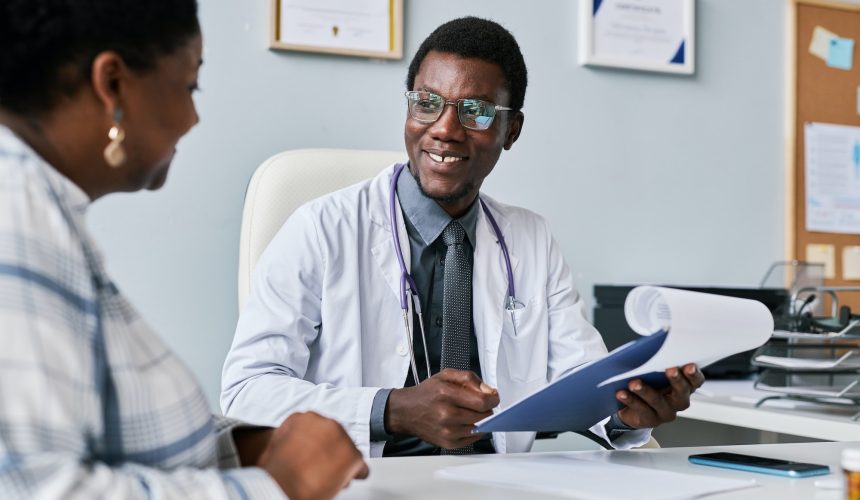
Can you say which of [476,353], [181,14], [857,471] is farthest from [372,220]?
[857,471]

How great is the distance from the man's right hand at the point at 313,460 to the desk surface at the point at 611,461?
13cm

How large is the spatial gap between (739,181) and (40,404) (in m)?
2.31

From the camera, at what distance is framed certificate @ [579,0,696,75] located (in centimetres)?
235

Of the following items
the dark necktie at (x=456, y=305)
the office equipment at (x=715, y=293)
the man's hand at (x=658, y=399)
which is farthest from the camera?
the office equipment at (x=715, y=293)

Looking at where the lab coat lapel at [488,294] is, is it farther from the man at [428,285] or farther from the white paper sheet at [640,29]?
the white paper sheet at [640,29]

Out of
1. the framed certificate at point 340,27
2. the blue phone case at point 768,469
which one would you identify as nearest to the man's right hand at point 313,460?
the blue phone case at point 768,469

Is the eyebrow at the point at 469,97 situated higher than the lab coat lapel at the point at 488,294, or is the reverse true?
the eyebrow at the point at 469,97

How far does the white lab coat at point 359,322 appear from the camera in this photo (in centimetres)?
136

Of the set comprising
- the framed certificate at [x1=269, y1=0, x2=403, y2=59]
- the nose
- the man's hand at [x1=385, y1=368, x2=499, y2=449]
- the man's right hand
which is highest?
the framed certificate at [x1=269, y1=0, x2=403, y2=59]

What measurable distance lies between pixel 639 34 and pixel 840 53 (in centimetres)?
69

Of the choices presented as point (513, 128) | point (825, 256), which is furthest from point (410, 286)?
point (825, 256)

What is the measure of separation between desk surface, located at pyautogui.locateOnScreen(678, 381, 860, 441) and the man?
0.38 m

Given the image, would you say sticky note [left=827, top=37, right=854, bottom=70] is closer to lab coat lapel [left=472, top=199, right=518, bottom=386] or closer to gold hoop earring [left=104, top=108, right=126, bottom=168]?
lab coat lapel [left=472, top=199, right=518, bottom=386]

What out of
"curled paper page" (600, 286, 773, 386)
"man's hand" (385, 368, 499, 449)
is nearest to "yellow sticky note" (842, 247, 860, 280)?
"curled paper page" (600, 286, 773, 386)
